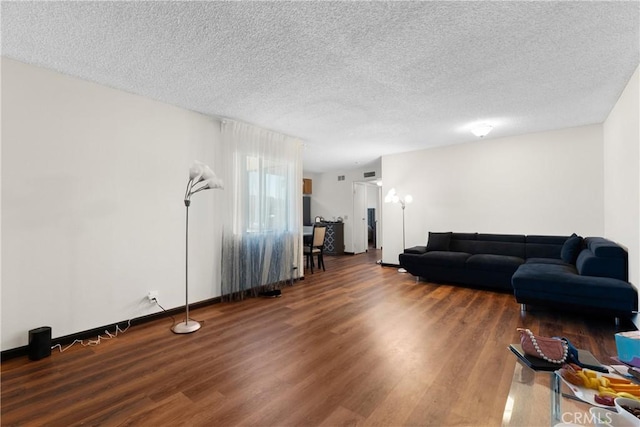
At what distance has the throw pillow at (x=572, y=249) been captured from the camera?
4.06 meters

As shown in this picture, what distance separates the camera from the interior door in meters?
8.52

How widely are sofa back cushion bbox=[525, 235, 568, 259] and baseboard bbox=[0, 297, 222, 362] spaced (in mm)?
Answer: 5185

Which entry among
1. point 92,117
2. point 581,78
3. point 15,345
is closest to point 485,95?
point 581,78

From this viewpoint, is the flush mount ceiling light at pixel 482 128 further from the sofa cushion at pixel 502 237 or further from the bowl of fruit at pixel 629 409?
the bowl of fruit at pixel 629 409

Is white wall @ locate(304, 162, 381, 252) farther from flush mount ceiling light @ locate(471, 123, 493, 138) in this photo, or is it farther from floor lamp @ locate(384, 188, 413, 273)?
flush mount ceiling light @ locate(471, 123, 493, 138)

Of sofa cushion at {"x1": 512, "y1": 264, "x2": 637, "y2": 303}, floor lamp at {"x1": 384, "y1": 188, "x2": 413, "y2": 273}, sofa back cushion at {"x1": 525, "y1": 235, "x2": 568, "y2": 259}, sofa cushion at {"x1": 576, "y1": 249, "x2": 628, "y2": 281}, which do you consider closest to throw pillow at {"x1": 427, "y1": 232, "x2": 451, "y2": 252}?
floor lamp at {"x1": 384, "y1": 188, "x2": 413, "y2": 273}

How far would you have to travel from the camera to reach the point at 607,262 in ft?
10.5

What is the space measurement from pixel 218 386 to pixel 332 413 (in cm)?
85

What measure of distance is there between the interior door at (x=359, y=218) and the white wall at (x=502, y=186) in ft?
6.39

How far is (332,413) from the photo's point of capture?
5.49 ft

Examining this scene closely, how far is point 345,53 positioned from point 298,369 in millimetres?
2679

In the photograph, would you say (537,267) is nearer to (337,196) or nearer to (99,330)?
(99,330)

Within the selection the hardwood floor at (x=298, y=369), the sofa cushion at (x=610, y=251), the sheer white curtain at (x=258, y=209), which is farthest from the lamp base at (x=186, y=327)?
the sofa cushion at (x=610, y=251)

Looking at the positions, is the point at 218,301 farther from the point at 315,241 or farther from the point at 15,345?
the point at 315,241
